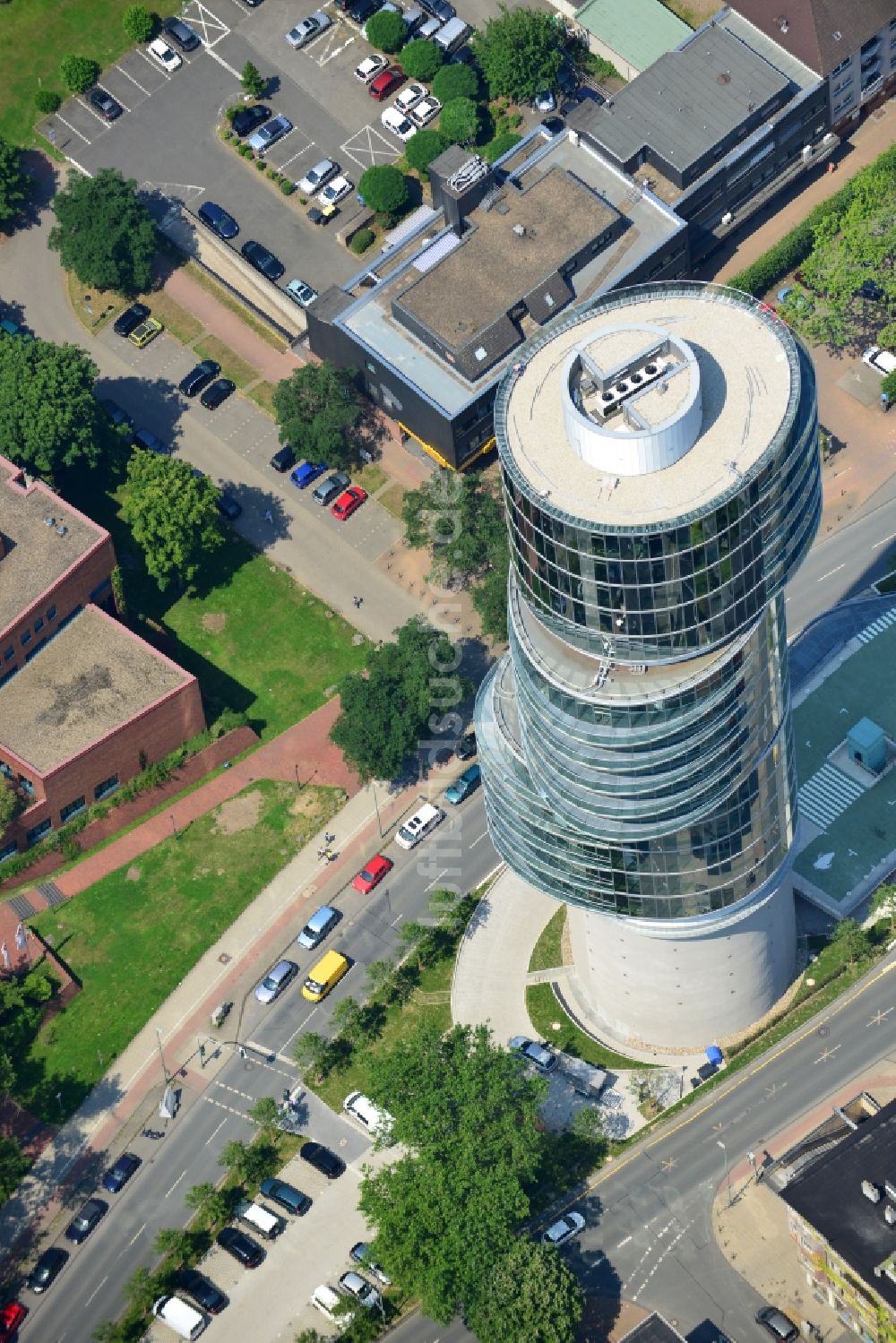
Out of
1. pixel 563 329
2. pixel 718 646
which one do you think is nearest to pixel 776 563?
Answer: pixel 718 646

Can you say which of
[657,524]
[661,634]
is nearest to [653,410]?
[657,524]

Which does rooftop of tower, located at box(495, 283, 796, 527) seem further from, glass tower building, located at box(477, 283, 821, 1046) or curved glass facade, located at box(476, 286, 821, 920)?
curved glass facade, located at box(476, 286, 821, 920)

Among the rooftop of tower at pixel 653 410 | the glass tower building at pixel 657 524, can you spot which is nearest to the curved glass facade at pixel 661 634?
the glass tower building at pixel 657 524

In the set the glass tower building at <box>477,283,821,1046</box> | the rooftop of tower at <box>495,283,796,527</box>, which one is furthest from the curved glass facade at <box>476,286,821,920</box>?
the rooftop of tower at <box>495,283,796,527</box>

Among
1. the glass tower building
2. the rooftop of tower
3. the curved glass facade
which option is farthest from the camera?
the curved glass facade

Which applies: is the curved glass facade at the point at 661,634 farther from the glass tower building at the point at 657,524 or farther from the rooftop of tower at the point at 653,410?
the rooftop of tower at the point at 653,410

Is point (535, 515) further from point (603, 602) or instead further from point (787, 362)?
point (787, 362)
